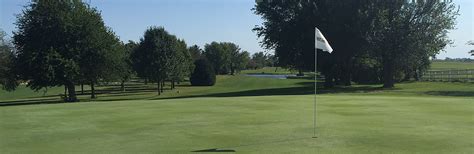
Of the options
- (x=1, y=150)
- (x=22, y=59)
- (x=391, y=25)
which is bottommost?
(x=1, y=150)

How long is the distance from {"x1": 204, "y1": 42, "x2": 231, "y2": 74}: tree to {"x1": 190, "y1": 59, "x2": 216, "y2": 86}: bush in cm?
3532

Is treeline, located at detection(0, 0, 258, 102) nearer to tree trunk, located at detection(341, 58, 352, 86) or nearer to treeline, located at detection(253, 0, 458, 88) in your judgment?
treeline, located at detection(253, 0, 458, 88)

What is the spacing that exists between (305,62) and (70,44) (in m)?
23.2

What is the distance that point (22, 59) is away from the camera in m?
41.9

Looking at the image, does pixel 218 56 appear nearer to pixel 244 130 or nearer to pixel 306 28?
pixel 306 28

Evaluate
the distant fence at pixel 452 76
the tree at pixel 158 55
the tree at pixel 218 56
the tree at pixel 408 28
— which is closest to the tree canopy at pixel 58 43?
the tree at pixel 158 55

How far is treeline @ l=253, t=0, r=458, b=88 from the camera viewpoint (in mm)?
46969

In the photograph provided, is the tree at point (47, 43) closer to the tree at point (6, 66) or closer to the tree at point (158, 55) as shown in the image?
the tree at point (6, 66)

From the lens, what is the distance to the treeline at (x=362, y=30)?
47.0 metres

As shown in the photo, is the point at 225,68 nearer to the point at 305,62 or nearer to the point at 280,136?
the point at 305,62

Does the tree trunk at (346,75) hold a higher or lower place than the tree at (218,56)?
lower

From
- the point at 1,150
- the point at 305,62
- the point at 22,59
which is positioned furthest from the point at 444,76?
the point at 1,150

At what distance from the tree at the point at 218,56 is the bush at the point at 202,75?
35.3m

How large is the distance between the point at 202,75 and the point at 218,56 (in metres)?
38.1
